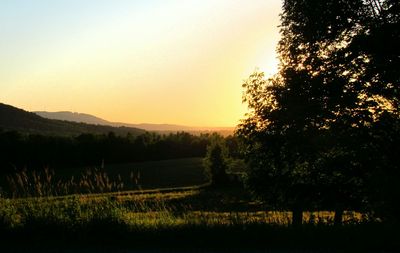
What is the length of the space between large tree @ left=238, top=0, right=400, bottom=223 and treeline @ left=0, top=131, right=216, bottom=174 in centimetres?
4876

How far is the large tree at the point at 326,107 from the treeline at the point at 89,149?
4876 centimetres

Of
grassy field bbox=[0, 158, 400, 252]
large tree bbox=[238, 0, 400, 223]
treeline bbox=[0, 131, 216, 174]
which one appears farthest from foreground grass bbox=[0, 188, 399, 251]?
treeline bbox=[0, 131, 216, 174]

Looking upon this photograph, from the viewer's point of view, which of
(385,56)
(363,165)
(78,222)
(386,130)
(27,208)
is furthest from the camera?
(363,165)

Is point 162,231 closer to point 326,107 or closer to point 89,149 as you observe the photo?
point 326,107

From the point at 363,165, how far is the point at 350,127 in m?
1.93

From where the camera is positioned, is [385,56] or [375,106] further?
[375,106]

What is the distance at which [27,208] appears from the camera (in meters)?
9.31

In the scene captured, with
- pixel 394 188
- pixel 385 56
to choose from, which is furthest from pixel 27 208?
pixel 385 56

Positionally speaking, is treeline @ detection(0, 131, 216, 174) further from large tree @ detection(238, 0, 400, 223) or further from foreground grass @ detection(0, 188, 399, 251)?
foreground grass @ detection(0, 188, 399, 251)

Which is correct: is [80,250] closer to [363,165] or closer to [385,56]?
[385,56]

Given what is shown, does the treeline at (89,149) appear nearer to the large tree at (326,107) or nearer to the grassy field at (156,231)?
the large tree at (326,107)

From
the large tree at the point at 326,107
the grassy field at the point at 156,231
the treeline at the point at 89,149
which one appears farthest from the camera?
the treeline at the point at 89,149

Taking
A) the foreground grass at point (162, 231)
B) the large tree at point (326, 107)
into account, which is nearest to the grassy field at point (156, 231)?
the foreground grass at point (162, 231)

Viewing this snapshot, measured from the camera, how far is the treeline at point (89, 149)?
7425cm
